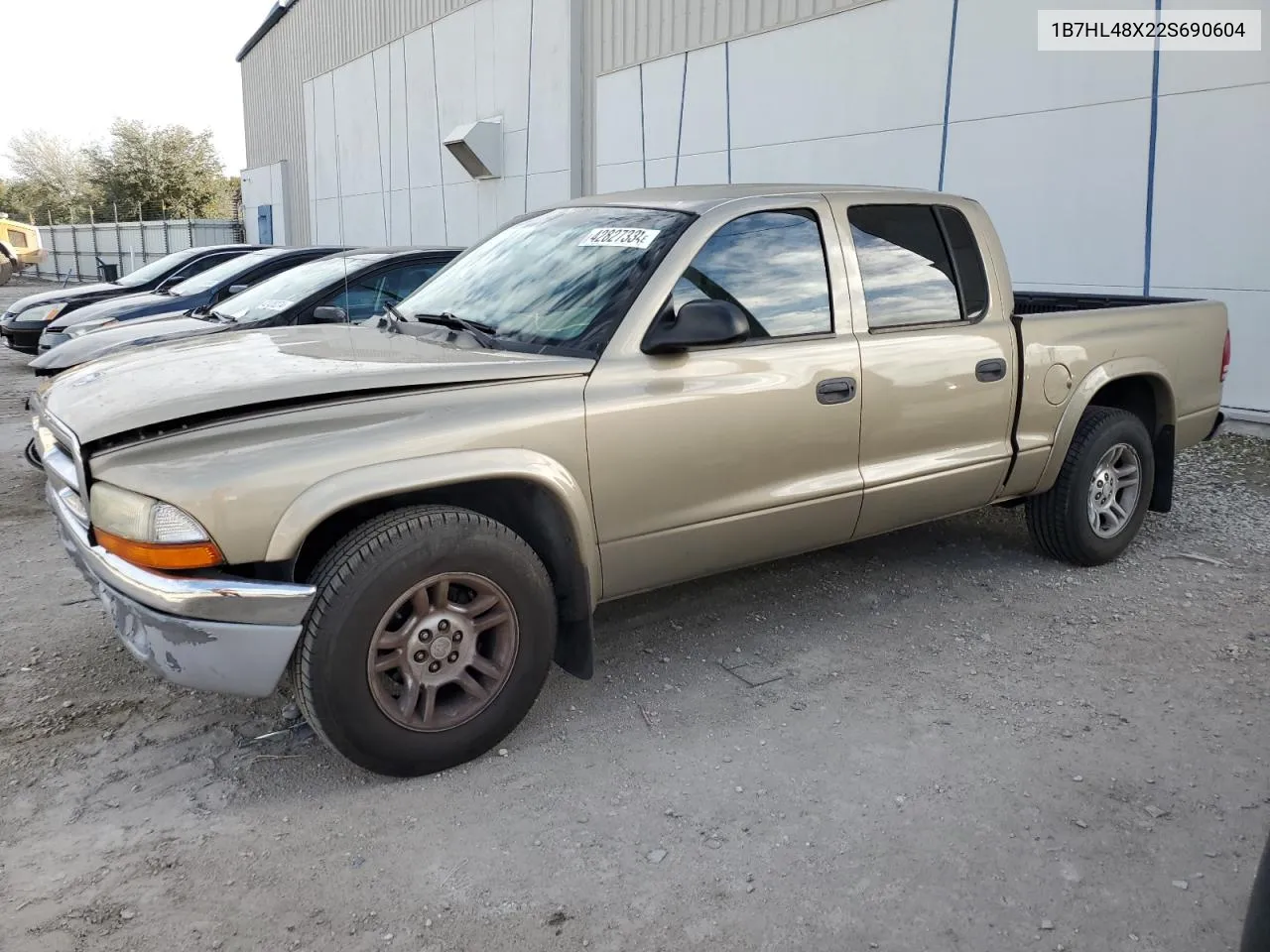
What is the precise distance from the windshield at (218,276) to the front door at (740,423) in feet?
23.5

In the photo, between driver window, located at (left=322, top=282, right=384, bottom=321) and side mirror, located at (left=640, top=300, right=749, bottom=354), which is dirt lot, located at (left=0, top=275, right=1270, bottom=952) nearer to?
side mirror, located at (left=640, top=300, right=749, bottom=354)

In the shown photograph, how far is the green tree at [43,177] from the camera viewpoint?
177 feet

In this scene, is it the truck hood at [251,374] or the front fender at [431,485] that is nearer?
the front fender at [431,485]

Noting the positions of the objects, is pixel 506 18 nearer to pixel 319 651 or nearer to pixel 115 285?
pixel 115 285

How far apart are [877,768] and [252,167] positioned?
33.6 meters

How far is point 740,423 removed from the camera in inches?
142

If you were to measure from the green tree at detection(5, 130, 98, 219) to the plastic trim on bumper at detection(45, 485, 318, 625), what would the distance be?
59361 mm

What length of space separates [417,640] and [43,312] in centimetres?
1030

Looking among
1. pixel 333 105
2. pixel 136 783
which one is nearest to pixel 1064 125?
pixel 136 783

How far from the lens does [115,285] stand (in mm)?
11844

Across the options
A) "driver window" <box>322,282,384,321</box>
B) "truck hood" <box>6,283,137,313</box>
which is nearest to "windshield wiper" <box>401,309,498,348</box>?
"driver window" <box>322,282,384,321</box>

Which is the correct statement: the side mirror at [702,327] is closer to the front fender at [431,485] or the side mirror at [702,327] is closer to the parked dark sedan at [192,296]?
the front fender at [431,485]

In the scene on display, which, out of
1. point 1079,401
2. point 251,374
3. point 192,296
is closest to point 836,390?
point 1079,401

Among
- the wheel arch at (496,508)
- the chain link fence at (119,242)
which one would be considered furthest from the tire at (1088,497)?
the chain link fence at (119,242)
